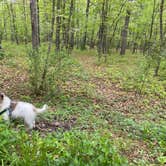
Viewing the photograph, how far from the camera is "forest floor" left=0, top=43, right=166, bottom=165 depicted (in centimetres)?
524

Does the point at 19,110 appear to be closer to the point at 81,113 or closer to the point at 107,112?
the point at 81,113

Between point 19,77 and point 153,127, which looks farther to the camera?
point 19,77

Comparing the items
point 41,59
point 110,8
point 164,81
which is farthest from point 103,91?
point 110,8

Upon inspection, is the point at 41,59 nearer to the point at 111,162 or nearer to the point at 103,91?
the point at 103,91

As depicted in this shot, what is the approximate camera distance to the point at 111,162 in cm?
308

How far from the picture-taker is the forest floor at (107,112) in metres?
5.24

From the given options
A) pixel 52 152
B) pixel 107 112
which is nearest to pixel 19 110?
pixel 52 152

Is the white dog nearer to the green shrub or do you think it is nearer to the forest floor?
the forest floor

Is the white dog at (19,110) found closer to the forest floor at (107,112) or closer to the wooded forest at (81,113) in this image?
the wooded forest at (81,113)

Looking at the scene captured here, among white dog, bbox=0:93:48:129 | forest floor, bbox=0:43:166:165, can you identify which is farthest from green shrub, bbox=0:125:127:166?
white dog, bbox=0:93:48:129

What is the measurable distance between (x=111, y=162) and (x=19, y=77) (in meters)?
6.81

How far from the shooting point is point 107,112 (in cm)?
711

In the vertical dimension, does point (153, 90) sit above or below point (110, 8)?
below

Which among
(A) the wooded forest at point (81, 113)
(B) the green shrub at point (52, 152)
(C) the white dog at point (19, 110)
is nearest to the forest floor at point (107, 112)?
(A) the wooded forest at point (81, 113)
